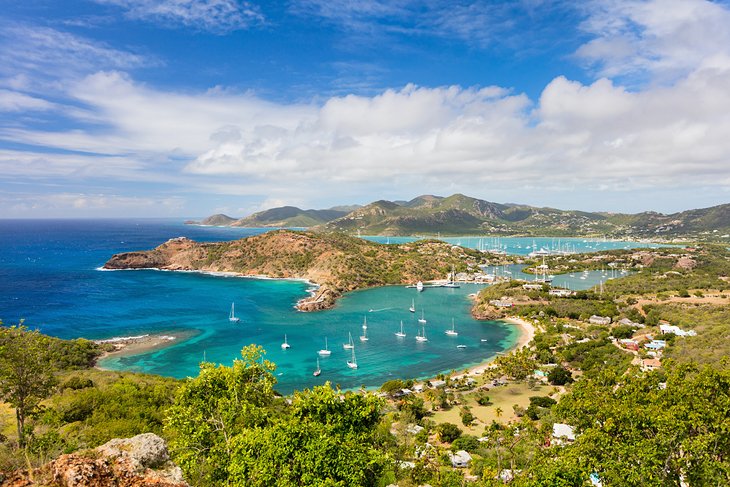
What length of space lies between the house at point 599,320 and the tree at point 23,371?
283 ft

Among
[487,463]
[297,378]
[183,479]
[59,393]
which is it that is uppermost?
[183,479]

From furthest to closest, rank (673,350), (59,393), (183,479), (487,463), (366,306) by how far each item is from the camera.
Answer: (366,306)
(673,350)
(59,393)
(487,463)
(183,479)

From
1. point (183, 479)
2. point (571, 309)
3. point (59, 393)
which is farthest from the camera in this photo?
point (571, 309)

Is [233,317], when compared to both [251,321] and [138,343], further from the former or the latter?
[138,343]

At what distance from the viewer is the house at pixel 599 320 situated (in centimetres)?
7725

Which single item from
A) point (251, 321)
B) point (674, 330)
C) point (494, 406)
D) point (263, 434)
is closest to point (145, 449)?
point (263, 434)

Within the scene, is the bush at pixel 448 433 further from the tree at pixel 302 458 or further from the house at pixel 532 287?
the house at pixel 532 287

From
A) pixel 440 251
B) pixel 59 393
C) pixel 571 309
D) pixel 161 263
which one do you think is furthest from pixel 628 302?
pixel 161 263

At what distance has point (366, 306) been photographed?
10206cm

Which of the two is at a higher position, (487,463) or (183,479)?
(183,479)

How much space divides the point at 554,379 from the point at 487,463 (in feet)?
96.0

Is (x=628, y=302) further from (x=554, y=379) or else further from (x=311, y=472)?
(x=311, y=472)

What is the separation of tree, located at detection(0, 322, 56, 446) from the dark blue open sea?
116ft

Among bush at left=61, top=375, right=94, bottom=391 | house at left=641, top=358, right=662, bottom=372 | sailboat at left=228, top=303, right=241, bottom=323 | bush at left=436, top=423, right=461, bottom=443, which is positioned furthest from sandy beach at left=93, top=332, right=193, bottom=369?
house at left=641, top=358, right=662, bottom=372
